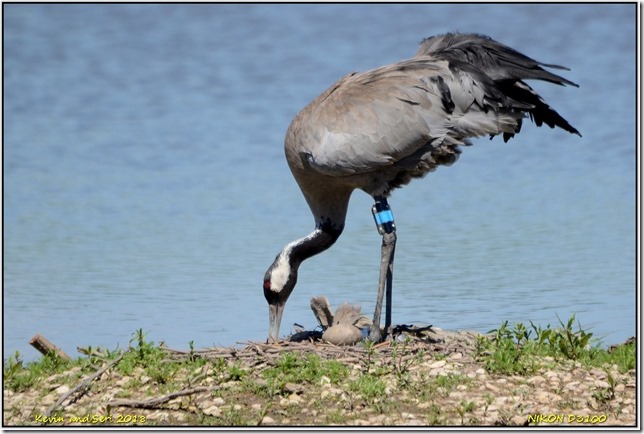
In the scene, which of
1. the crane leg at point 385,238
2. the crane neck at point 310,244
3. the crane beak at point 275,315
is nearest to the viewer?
the crane leg at point 385,238

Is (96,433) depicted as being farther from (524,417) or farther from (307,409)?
(524,417)

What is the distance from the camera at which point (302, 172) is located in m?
9.96

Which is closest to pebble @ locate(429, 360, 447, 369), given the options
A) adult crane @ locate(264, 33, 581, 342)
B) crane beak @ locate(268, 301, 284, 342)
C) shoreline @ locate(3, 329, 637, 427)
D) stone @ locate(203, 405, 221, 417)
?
shoreline @ locate(3, 329, 637, 427)

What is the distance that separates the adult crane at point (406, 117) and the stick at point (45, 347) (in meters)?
1.72

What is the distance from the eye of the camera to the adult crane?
9352 millimetres

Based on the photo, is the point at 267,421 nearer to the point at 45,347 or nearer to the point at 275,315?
the point at 45,347

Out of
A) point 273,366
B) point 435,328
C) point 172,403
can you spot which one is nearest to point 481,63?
point 435,328

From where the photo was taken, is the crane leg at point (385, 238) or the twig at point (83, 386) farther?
the crane leg at point (385, 238)

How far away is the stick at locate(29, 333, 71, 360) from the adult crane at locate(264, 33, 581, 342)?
1.72 metres

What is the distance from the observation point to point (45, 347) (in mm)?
8891

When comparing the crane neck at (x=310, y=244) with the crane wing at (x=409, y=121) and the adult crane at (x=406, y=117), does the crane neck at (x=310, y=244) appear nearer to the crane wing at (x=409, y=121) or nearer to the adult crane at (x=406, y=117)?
the adult crane at (x=406, y=117)

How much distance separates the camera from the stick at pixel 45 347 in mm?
8852

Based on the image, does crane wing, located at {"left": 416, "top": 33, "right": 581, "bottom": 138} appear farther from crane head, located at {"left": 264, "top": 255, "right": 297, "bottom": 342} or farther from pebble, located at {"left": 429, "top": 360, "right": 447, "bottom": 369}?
pebble, located at {"left": 429, "top": 360, "right": 447, "bottom": 369}

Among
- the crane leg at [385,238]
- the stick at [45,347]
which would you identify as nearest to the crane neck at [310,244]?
the crane leg at [385,238]
